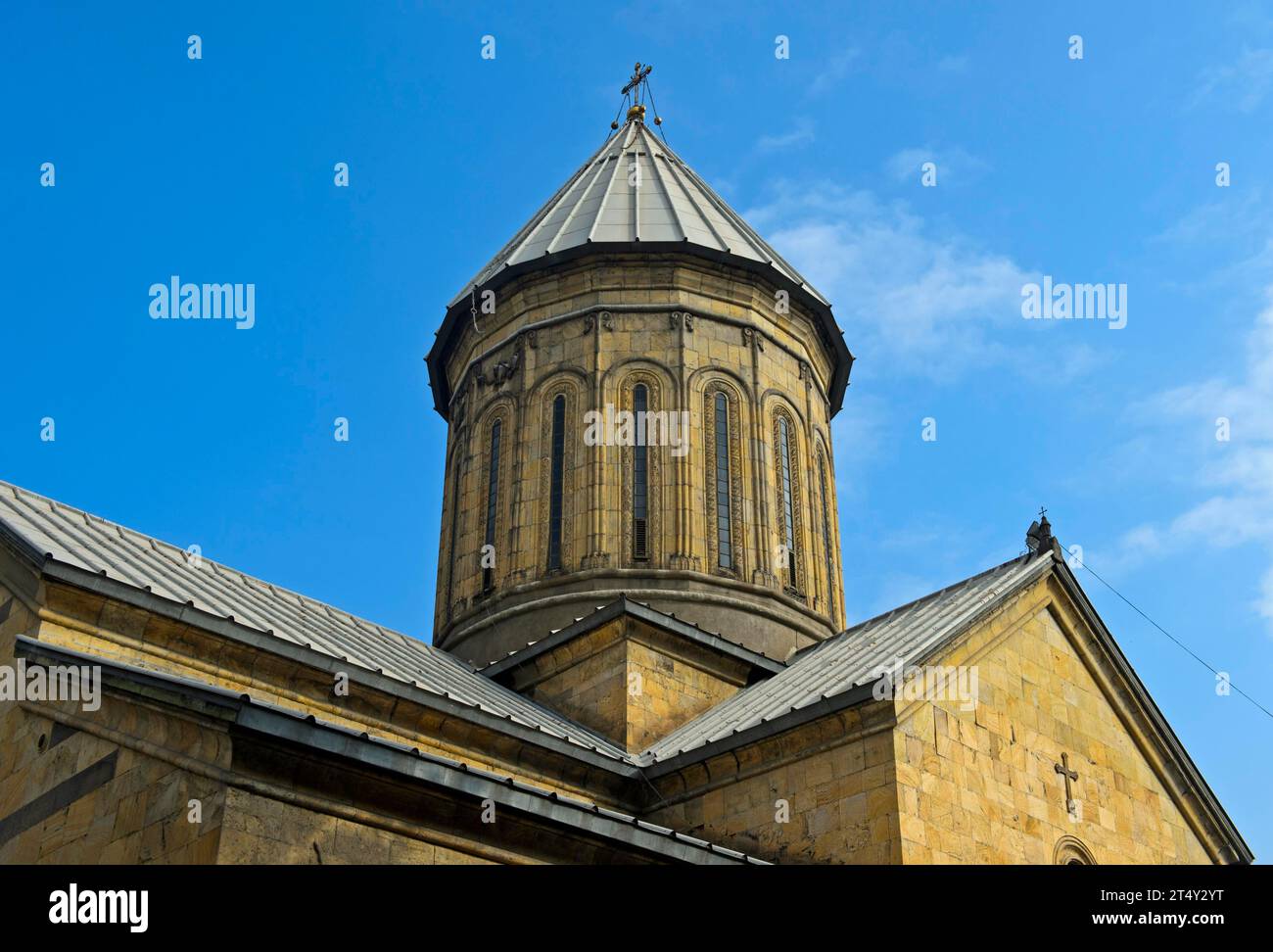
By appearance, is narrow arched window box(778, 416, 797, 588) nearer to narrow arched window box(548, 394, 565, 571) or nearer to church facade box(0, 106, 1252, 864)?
church facade box(0, 106, 1252, 864)

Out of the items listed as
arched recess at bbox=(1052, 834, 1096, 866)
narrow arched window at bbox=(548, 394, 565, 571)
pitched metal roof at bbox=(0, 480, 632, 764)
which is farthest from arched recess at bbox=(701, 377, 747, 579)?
arched recess at bbox=(1052, 834, 1096, 866)

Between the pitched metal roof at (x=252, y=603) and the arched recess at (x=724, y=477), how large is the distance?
320 cm

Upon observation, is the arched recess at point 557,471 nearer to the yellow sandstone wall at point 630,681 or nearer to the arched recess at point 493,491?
the arched recess at point 493,491

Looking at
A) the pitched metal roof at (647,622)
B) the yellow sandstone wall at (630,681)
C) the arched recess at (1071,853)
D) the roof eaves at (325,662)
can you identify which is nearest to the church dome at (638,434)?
the pitched metal roof at (647,622)

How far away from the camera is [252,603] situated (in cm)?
1364

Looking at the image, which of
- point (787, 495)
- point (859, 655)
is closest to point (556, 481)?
point (787, 495)

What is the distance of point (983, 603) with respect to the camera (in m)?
13.0

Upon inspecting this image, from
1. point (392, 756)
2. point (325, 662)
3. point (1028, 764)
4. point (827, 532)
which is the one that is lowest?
point (392, 756)

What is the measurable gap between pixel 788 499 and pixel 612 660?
13.6 ft

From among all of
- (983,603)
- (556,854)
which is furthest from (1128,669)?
(556,854)

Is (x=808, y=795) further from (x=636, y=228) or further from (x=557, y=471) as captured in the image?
(x=636, y=228)

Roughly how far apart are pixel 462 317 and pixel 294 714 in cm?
1152

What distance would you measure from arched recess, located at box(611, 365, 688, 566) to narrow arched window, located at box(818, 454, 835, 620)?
250 centimetres
